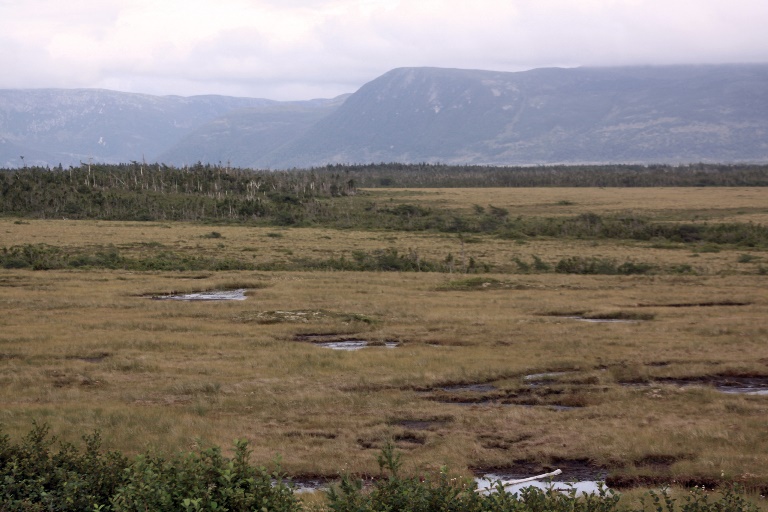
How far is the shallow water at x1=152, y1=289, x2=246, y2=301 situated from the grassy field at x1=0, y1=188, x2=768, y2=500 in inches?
33.3

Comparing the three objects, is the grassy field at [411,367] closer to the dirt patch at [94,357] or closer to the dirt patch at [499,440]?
the dirt patch at [499,440]

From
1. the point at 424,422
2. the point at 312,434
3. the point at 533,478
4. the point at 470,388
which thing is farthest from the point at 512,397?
the point at 533,478

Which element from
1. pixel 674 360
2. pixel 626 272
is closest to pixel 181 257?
pixel 626 272

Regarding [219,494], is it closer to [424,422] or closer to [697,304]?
[424,422]

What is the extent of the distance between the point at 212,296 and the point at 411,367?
1996 centimetres

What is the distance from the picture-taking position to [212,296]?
42062mm

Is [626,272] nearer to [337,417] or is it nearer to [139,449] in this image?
[337,417]

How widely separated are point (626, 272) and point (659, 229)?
29918 millimetres

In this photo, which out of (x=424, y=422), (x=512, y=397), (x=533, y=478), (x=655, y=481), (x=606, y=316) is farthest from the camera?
(x=606, y=316)

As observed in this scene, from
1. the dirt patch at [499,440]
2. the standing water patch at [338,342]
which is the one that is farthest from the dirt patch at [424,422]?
the standing water patch at [338,342]

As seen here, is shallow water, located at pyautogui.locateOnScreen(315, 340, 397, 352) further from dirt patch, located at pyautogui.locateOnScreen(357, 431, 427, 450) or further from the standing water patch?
dirt patch, located at pyautogui.locateOnScreen(357, 431, 427, 450)

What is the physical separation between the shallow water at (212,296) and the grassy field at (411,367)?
2.78ft

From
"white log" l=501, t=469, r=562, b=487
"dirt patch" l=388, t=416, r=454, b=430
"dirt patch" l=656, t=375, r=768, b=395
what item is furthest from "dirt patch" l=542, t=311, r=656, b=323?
"white log" l=501, t=469, r=562, b=487

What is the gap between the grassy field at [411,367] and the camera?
55.6 feet
